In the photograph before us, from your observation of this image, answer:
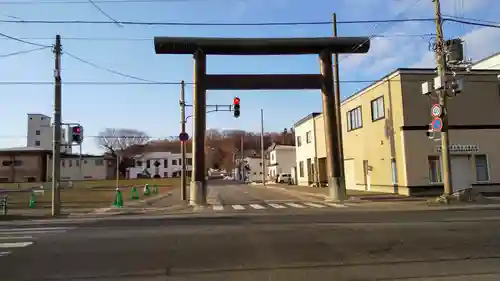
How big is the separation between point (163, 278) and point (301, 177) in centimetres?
4666

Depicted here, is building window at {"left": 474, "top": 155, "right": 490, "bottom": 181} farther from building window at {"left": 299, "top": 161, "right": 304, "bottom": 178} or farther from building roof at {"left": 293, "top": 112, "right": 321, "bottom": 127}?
building window at {"left": 299, "top": 161, "right": 304, "bottom": 178}

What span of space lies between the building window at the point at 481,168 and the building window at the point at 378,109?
636 centimetres

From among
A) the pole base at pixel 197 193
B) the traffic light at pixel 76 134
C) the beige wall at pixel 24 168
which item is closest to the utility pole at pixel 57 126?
the traffic light at pixel 76 134

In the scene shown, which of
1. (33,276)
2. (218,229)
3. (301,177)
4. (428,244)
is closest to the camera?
(33,276)

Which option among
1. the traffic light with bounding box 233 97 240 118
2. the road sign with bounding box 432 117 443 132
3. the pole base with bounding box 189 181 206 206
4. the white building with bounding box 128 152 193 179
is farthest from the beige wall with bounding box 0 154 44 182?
the road sign with bounding box 432 117 443 132

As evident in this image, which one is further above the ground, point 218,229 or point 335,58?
point 335,58

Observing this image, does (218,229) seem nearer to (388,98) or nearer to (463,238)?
(463,238)

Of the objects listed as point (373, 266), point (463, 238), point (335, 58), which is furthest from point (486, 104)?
point (373, 266)

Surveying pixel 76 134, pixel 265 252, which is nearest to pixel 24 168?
pixel 76 134

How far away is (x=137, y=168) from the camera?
4791 inches

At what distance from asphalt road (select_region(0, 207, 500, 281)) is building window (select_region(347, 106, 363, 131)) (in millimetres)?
20624

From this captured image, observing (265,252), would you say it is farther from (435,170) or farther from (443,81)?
(435,170)

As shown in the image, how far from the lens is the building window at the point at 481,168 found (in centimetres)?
2666

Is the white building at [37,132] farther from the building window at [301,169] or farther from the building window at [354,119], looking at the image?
the building window at [354,119]
